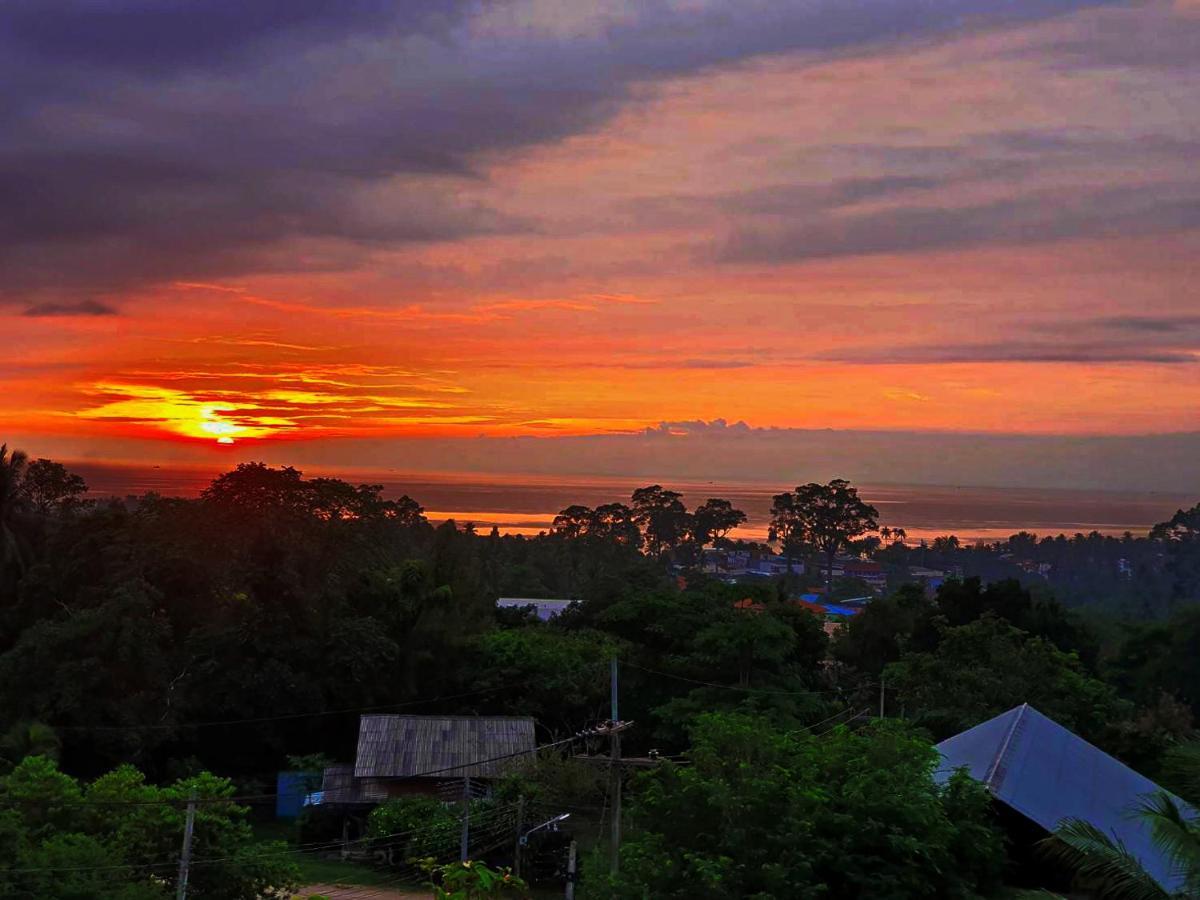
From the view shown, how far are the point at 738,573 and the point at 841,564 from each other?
36.6 ft

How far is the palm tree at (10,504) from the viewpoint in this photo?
31789mm

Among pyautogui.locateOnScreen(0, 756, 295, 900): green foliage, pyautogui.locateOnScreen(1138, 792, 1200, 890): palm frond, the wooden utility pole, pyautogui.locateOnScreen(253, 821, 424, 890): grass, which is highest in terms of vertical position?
pyautogui.locateOnScreen(1138, 792, 1200, 890): palm frond

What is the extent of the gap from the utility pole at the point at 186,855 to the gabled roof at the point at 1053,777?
33.5 feet

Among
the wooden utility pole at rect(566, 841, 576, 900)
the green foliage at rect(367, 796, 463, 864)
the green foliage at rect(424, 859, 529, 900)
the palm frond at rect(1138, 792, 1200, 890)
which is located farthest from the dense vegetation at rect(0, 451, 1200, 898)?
the green foliage at rect(424, 859, 529, 900)

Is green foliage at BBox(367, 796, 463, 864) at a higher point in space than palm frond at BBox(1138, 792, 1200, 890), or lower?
lower

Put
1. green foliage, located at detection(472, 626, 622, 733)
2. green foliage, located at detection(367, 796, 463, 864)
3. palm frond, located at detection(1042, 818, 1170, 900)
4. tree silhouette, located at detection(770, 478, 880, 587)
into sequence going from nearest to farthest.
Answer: palm frond, located at detection(1042, 818, 1170, 900) < green foliage, located at detection(367, 796, 463, 864) < green foliage, located at detection(472, 626, 622, 733) < tree silhouette, located at detection(770, 478, 880, 587)

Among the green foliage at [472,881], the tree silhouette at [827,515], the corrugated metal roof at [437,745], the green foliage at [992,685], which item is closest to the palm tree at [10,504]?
the corrugated metal roof at [437,745]

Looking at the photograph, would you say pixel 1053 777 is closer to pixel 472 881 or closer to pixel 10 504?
pixel 472 881

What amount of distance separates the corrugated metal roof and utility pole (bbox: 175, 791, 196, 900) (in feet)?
30.2

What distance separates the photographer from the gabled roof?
15.1 metres

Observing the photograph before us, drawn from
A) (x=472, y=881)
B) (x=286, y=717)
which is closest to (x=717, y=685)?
(x=286, y=717)

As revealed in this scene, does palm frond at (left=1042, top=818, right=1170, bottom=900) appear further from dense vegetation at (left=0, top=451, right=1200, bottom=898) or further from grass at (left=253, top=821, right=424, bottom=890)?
grass at (left=253, top=821, right=424, bottom=890)

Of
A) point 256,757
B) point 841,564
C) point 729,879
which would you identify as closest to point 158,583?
point 256,757

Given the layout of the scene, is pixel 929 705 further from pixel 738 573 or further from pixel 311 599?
pixel 738 573
